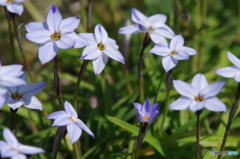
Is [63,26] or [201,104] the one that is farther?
[63,26]

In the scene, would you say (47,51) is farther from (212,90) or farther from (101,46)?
(212,90)

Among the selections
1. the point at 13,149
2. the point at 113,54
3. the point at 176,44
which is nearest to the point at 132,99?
the point at 176,44

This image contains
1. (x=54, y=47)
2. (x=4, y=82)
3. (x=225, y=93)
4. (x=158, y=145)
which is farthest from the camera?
(x=225, y=93)

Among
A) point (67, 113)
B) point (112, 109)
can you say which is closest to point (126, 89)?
point (112, 109)

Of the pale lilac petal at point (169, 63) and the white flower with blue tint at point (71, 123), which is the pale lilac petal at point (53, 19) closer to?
the white flower with blue tint at point (71, 123)

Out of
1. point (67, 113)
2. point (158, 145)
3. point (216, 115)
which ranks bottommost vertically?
point (216, 115)

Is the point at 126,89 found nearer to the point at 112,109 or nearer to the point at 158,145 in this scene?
the point at 112,109

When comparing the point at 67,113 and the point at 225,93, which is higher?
the point at 67,113

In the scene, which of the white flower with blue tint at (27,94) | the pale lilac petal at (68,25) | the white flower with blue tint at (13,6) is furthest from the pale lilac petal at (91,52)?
the white flower with blue tint at (13,6)

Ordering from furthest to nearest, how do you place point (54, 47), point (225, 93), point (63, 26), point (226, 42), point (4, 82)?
1. point (226, 42)
2. point (225, 93)
3. point (63, 26)
4. point (54, 47)
5. point (4, 82)
